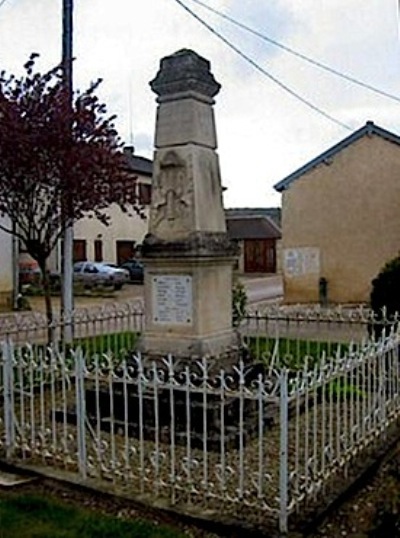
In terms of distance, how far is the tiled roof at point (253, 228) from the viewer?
161 ft

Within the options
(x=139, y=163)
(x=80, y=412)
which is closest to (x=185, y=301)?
(x=80, y=412)

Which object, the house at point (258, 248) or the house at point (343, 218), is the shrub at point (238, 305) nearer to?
the house at point (343, 218)

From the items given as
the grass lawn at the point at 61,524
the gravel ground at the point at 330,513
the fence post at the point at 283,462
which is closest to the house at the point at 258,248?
the gravel ground at the point at 330,513

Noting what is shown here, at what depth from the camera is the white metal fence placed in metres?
4.47

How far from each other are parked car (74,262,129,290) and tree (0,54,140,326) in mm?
20674

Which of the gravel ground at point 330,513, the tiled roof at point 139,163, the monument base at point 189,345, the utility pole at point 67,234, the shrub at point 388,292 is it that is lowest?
the gravel ground at point 330,513

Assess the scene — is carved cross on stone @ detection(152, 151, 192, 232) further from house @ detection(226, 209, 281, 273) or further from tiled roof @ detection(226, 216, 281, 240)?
tiled roof @ detection(226, 216, 281, 240)

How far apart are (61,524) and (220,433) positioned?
172 cm

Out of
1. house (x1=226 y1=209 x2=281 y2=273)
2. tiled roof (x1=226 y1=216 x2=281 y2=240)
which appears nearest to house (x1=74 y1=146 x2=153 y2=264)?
house (x1=226 y1=209 x2=281 y2=273)

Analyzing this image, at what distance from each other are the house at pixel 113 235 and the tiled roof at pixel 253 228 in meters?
11.9

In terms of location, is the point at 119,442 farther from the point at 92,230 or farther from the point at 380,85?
the point at 92,230

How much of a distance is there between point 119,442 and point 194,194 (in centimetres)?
249

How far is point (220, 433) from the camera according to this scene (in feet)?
18.4

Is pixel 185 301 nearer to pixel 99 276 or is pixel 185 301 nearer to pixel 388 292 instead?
pixel 388 292
